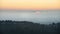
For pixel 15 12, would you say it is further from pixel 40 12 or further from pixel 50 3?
pixel 50 3

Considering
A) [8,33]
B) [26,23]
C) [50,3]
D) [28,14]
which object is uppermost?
[50,3]

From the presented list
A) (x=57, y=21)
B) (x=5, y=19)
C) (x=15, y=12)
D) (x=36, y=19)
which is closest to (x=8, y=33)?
(x=5, y=19)

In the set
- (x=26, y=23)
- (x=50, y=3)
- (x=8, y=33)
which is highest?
(x=50, y=3)

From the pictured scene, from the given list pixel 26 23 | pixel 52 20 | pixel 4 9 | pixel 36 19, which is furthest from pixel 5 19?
pixel 52 20

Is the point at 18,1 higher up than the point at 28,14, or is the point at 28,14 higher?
the point at 18,1

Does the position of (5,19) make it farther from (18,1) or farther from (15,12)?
(18,1)

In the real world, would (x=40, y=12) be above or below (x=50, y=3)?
below
